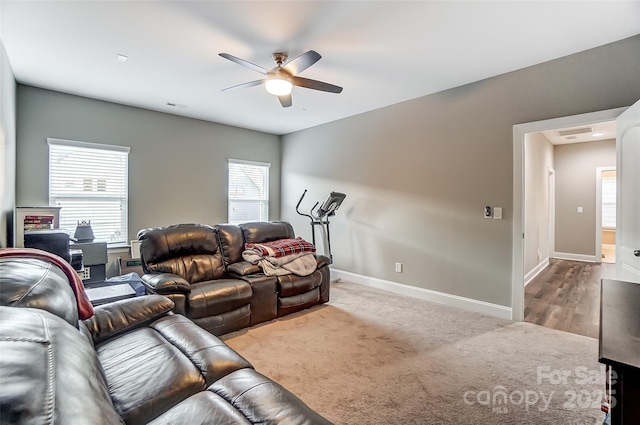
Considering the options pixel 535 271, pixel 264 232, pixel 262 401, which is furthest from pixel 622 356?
pixel 535 271

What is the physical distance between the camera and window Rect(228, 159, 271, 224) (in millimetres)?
5738

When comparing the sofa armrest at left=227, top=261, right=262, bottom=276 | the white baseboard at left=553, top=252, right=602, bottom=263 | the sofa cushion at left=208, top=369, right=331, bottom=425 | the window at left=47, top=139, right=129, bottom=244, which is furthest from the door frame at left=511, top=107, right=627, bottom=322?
the window at left=47, top=139, right=129, bottom=244

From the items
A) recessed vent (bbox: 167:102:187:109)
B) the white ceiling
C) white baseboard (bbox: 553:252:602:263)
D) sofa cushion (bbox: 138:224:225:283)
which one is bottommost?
white baseboard (bbox: 553:252:602:263)

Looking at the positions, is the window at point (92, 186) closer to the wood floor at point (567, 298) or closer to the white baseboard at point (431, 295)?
the white baseboard at point (431, 295)

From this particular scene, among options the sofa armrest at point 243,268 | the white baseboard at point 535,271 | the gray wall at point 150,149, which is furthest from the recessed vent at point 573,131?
the sofa armrest at point 243,268

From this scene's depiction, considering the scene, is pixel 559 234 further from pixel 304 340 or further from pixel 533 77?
pixel 304 340

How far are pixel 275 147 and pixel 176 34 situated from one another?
12.4ft

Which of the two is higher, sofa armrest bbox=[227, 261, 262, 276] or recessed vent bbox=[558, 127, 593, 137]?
recessed vent bbox=[558, 127, 593, 137]

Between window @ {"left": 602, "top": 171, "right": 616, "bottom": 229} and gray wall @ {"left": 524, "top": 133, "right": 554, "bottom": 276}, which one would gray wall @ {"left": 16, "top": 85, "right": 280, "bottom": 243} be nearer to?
gray wall @ {"left": 524, "top": 133, "right": 554, "bottom": 276}

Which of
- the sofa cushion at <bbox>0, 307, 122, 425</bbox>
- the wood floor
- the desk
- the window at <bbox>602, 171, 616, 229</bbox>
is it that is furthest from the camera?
the window at <bbox>602, 171, 616, 229</bbox>

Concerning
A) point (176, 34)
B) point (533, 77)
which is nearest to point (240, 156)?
point (176, 34)

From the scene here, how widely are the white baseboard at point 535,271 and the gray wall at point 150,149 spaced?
5094mm

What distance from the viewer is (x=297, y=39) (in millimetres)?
2680

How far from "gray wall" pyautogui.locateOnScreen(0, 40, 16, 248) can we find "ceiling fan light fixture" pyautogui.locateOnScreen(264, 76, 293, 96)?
2.36 m
